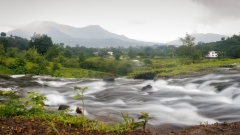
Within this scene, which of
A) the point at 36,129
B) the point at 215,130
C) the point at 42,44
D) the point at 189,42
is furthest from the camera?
the point at 42,44

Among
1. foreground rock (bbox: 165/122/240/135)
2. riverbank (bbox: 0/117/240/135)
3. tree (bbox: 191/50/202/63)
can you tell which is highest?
tree (bbox: 191/50/202/63)

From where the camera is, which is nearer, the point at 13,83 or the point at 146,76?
the point at 13,83

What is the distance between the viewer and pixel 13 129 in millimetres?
4406

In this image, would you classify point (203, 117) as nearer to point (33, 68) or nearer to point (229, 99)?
point (229, 99)

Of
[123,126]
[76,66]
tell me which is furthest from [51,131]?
[76,66]

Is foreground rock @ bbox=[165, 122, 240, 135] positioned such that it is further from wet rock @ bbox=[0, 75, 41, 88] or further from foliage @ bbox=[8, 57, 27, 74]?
foliage @ bbox=[8, 57, 27, 74]

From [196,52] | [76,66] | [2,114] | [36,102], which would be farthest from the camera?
[76,66]

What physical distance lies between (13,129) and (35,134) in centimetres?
50

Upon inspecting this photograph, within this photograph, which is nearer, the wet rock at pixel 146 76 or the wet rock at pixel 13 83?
the wet rock at pixel 13 83

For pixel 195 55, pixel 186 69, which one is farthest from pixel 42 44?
pixel 186 69

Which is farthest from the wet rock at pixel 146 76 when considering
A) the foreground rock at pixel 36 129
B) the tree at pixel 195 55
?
the foreground rock at pixel 36 129

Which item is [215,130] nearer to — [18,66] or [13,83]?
[13,83]

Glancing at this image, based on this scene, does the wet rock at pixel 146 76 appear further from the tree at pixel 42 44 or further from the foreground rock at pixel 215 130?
the tree at pixel 42 44

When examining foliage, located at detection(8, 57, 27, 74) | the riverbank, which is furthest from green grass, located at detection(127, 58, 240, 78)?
the riverbank
